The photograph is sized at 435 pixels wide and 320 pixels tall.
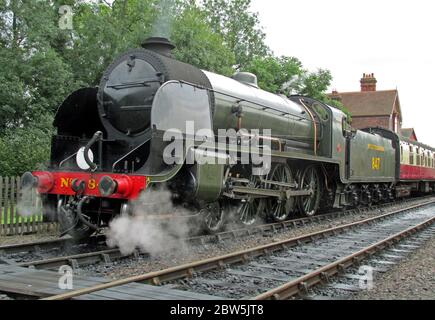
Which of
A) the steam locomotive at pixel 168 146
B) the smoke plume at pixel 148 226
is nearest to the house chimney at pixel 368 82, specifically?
the steam locomotive at pixel 168 146

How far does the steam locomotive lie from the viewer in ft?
21.5

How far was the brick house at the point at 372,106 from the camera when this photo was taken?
4619cm

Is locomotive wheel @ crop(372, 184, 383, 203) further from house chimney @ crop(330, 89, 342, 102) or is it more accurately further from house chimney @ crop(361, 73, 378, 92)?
house chimney @ crop(361, 73, 378, 92)

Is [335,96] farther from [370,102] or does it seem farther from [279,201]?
[279,201]

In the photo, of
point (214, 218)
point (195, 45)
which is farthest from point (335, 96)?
point (214, 218)

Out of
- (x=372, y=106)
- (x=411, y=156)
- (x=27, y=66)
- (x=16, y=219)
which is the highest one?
(x=372, y=106)

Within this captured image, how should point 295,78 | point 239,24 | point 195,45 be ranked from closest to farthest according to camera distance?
point 195,45 < point 295,78 < point 239,24

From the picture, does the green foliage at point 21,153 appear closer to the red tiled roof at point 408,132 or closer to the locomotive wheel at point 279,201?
the locomotive wheel at point 279,201

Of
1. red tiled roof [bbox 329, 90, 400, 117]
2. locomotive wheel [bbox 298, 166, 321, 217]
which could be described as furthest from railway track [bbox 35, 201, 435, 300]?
red tiled roof [bbox 329, 90, 400, 117]

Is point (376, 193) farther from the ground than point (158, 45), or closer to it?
closer to it

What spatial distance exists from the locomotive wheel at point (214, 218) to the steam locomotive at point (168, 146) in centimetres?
2

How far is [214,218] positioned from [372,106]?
42.5 m

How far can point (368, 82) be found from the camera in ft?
168
